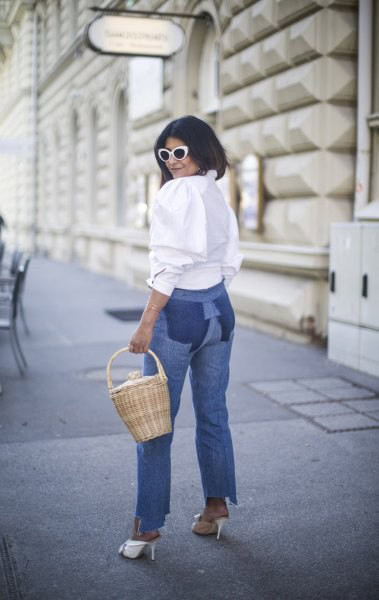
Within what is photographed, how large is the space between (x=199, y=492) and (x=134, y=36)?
7.60 m

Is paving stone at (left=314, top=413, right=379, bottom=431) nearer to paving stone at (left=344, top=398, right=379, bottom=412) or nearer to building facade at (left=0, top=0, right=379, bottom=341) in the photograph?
paving stone at (left=344, top=398, right=379, bottom=412)

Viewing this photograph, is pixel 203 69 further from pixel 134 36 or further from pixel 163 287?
pixel 163 287

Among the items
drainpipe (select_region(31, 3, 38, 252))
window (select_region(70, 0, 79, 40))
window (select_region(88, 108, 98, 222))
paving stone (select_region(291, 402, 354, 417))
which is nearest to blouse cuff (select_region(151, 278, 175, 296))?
paving stone (select_region(291, 402, 354, 417))

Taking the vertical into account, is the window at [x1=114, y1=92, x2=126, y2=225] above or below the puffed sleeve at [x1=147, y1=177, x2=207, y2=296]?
above

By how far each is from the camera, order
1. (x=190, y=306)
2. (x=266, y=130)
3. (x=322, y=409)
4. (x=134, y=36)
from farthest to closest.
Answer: (x=134, y=36) → (x=266, y=130) → (x=322, y=409) → (x=190, y=306)

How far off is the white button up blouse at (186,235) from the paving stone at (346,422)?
7.72 ft

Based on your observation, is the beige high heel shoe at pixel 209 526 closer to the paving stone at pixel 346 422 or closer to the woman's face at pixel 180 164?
the woman's face at pixel 180 164

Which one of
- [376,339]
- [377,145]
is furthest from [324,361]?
[377,145]

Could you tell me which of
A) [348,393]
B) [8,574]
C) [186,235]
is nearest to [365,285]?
[348,393]

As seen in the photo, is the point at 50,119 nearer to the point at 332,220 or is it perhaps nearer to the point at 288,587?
the point at 332,220

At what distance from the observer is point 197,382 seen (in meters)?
3.56

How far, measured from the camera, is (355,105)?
797 cm

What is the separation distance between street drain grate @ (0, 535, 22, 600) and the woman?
458 mm

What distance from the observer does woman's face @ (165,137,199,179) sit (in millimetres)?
3404
